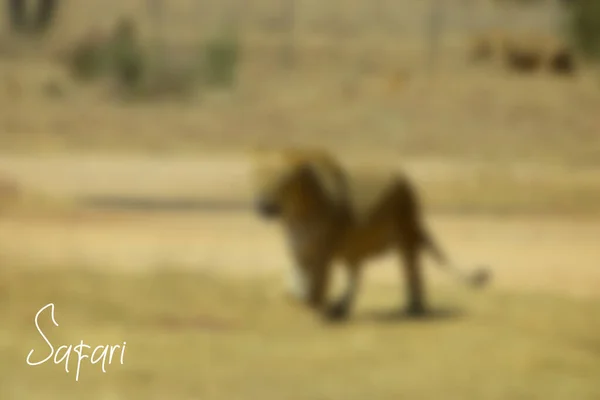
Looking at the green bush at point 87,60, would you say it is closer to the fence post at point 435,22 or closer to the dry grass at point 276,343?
the dry grass at point 276,343

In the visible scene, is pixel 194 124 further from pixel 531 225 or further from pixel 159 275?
pixel 531 225

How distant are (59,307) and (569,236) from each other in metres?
0.66

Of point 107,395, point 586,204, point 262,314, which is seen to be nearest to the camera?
point 107,395

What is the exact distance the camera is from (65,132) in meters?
1.34

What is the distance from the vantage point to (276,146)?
131 cm

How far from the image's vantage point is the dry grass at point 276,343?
1.11 metres

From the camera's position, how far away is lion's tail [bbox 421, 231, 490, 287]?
4.11 ft

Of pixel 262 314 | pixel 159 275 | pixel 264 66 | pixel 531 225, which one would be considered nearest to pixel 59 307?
pixel 159 275

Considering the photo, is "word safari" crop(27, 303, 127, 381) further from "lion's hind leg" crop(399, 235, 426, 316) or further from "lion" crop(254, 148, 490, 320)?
"lion's hind leg" crop(399, 235, 426, 316)

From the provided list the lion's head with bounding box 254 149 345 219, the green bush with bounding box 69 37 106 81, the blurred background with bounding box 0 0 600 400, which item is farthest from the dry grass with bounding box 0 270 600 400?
the green bush with bounding box 69 37 106 81

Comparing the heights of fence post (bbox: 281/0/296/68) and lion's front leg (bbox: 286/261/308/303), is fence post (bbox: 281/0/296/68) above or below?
above

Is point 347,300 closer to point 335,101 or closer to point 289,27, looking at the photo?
point 335,101

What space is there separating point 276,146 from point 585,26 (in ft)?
1.50

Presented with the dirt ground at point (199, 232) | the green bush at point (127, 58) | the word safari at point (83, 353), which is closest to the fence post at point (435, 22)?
the dirt ground at point (199, 232)
